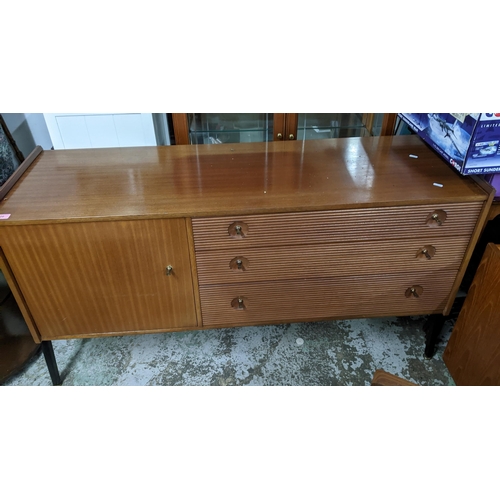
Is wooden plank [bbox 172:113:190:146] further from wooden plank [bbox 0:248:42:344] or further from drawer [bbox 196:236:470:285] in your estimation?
wooden plank [bbox 0:248:42:344]

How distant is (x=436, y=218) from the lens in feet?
4.03

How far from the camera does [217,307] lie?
1358 millimetres

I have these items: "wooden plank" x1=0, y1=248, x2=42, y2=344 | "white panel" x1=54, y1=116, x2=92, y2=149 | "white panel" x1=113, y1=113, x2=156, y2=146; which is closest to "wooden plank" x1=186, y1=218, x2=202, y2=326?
"wooden plank" x1=0, y1=248, x2=42, y2=344

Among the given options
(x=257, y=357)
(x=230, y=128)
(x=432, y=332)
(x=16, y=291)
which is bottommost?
(x=257, y=357)

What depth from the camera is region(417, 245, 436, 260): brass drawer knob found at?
1300 mm

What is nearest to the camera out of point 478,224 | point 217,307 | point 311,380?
point 478,224

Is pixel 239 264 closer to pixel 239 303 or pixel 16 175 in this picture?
pixel 239 303

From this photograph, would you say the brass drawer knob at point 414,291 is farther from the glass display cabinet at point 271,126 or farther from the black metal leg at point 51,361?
the black metal leg at point 51,361

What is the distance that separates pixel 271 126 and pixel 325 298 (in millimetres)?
709

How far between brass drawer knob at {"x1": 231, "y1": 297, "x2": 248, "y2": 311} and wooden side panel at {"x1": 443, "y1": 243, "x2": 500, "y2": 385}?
705 mm

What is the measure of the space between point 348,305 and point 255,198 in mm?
533

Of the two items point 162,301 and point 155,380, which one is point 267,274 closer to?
point 162,301

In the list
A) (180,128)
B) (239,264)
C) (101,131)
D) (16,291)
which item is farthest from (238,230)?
(101,131)

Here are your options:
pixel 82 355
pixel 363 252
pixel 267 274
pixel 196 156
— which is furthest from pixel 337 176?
pixel 82 355
